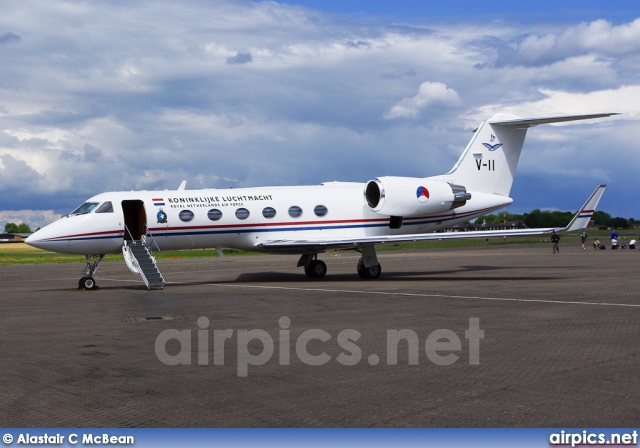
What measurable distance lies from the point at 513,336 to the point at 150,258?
46.9 ft

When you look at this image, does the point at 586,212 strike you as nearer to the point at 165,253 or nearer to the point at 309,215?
the point at 309,215

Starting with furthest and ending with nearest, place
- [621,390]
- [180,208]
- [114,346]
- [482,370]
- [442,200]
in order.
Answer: [442,200], [180,208], [114,346], [482,370], [621,390]

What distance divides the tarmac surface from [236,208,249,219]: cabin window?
Result: 18.2 feet

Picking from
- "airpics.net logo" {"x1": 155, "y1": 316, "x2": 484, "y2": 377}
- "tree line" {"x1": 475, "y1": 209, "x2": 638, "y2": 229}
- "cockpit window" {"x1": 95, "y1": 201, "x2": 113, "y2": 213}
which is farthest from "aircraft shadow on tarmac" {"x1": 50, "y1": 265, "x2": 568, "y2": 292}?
"tree line" {"x1": 475, "y1": 209, "x2": 638, "y2": 229}

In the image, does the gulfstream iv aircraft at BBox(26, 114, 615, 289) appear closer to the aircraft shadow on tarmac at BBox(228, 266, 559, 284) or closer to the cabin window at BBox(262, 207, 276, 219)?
the cabin window at BBox(262, 207, 276, 219)

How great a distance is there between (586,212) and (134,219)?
49.1ft

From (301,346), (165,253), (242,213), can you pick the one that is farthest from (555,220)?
(301,346)

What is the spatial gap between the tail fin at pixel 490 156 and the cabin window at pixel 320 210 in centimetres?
545

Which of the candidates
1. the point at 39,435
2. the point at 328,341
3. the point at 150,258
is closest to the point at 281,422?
the point at 39,435

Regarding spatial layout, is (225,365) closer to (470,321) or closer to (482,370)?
(482,370)

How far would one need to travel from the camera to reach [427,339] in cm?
1168

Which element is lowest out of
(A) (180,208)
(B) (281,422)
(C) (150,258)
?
(B) (281,422)

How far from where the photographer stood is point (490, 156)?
28844mm

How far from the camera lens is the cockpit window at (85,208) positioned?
2364 cm
